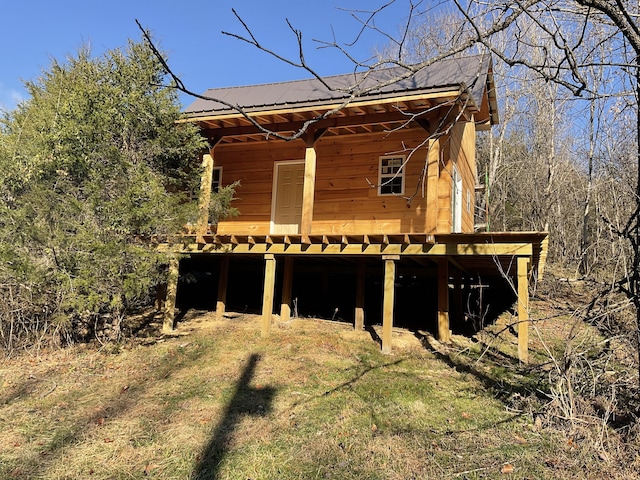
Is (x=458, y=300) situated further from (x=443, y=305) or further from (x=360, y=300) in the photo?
(x=360, y=300)

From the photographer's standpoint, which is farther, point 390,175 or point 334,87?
point 334,87

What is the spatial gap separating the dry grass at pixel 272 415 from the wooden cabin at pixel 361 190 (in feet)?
4.25

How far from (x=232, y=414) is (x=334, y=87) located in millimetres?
7665

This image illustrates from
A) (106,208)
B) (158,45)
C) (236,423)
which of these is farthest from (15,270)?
(158,45)

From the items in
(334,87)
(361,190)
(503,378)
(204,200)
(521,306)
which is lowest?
(503,378)

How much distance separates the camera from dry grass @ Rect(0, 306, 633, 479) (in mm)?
4047

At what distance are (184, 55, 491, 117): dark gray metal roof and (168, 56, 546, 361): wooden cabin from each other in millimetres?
41

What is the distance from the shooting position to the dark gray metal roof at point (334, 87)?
28.1ft

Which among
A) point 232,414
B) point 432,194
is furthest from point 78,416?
point 432,194

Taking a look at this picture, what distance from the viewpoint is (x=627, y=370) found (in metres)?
4.18

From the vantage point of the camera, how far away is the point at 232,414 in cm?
525

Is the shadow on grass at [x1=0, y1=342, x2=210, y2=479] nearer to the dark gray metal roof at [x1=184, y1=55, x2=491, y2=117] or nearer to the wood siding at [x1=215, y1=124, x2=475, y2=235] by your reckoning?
the wood siding at [x1=215, y1=124, x2=475, y2=235]

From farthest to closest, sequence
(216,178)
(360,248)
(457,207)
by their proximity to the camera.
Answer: (216,178) → (457,207) → (360,248)

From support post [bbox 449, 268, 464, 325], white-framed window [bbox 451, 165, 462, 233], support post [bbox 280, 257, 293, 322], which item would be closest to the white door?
support post [bbox 280, 257, 293, 322]
